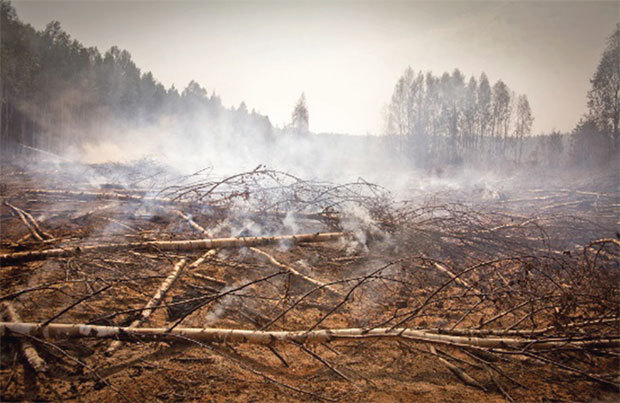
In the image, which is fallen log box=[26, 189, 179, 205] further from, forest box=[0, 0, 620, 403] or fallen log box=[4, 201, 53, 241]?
fallen log box=[4, 201, 53, 241]

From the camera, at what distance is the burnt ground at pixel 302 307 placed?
1852 mm

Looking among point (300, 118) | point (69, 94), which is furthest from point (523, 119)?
point (69, 94)

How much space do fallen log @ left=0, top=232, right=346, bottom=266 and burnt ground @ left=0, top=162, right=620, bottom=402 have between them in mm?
116

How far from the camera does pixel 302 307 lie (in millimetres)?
3082

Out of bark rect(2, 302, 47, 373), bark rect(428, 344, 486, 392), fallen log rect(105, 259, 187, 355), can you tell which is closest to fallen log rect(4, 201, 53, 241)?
fallen log rect(105, 259, 187, 355)

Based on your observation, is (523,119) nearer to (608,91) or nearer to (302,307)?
(608,91)

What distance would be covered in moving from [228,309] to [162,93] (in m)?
43.9

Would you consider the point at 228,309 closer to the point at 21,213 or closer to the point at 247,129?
the point at 21,213

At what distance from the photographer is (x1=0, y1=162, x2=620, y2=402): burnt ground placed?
185 cm

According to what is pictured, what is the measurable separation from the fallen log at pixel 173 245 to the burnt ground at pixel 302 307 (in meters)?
0.12

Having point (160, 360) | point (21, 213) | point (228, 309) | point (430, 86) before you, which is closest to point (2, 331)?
point (160, 360)

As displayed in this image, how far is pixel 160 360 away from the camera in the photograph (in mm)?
2045

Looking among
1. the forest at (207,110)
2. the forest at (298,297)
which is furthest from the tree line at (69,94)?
the forest at (298,297)

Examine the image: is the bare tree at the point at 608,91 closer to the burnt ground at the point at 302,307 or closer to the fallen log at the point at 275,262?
the burnt ground at the point at 302,307
